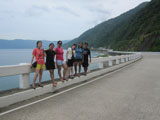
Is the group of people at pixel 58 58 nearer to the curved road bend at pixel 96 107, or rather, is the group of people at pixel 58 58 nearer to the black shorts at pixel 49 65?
the black shorts at pixel 49 65

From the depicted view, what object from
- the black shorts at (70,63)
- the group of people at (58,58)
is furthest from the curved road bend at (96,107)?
the black shorts at (70,63)

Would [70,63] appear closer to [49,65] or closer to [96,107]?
[49,65]

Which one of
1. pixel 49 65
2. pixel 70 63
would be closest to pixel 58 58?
pixel 49 65

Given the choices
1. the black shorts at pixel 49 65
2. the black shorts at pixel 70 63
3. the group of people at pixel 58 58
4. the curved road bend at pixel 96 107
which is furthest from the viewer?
the black shorts at pixel 70 63

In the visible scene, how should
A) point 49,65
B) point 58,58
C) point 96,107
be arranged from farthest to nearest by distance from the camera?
point 58,58 < point 49,65 < point 96,107

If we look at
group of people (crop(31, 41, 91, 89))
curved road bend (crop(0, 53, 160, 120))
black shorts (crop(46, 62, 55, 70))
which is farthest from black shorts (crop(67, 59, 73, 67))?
curved road bend (crop(0, 53, 160, 120))

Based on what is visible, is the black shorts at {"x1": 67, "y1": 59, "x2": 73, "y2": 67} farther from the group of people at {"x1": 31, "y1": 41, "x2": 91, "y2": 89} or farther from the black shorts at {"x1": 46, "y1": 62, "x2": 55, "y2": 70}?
the black shorts at {"x1": 46, "y1": 62, "x2": 55, "y2": 70}

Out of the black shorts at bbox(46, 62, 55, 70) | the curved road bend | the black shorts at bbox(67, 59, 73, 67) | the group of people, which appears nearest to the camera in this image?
the curved road bend

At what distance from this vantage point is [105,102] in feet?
18.0

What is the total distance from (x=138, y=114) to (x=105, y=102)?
1.21 meters

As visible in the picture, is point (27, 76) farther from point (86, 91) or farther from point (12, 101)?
point (86, 91)

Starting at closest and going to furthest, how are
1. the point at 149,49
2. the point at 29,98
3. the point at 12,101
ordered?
the point at 12,101, the point at 29,98, the point at 149,49

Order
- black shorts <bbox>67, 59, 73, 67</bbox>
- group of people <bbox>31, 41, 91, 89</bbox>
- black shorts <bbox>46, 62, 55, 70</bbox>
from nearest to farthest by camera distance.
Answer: group of people <bbox>31, 41, 91, 89</bbox> < black shorts <bbox>46, 62, 55, 70</bbox> < black shorts <bbox>67, 59, 73, 67</bbox>

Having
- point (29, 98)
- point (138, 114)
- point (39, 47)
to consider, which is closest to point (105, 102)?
point (138, 114)
